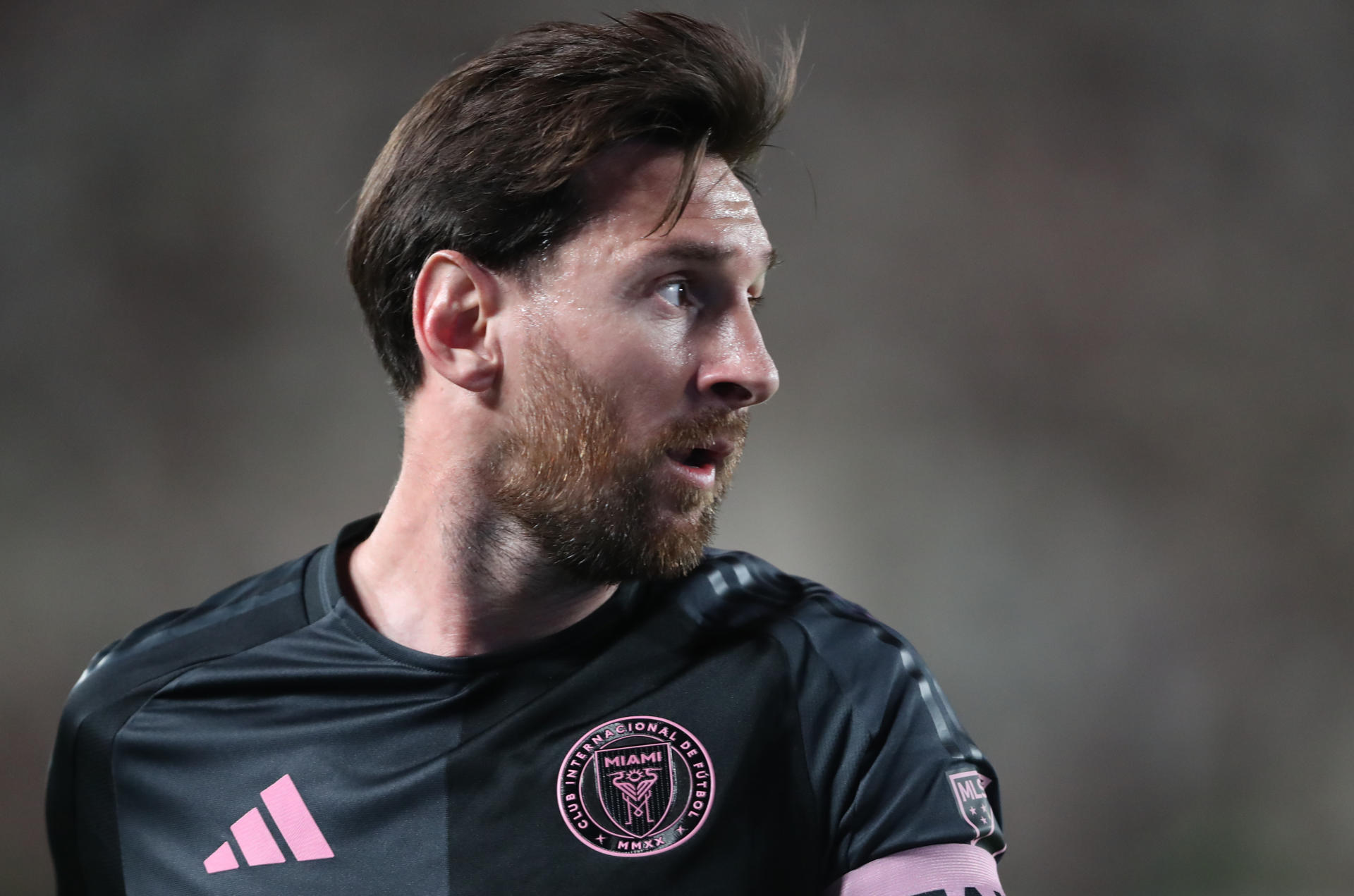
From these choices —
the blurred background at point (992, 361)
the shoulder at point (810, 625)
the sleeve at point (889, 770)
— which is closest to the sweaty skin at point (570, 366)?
the shoulder at point (810, 625)

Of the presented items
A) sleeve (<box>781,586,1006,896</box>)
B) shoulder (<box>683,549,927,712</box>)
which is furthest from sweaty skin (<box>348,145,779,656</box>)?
sleeve (<box>781,586,1006,896</box>)

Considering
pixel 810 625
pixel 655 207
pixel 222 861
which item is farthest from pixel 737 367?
pixel 222 861

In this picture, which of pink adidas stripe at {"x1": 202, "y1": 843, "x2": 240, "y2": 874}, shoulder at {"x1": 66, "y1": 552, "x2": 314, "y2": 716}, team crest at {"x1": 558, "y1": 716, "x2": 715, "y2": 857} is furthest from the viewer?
shoulder at {"x1": 66, "y1": 552, "x2": 314, "y2": 716}

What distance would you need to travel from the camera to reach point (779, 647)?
1537mm

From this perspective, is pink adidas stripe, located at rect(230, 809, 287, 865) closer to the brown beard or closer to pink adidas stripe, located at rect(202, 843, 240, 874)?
pink adidas stripe, located at rect(202, 843, 240, 874)

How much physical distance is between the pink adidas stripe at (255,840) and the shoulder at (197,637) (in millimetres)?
246

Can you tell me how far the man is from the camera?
56.4 inches

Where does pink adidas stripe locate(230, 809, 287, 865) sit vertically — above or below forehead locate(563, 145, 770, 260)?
below

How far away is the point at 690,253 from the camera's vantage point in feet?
4.77

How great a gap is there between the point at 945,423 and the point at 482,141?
2485 millimetres

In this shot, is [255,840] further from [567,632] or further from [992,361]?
[992,361]

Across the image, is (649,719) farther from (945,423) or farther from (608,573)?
(945,423)

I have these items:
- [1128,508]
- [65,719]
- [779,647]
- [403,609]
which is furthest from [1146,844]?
[65,719]

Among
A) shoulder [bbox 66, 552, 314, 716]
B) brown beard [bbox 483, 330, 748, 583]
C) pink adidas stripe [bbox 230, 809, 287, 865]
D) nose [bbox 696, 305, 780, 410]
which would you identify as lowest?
pink adidas stripe [bbox 230, 809, 287, 865]
